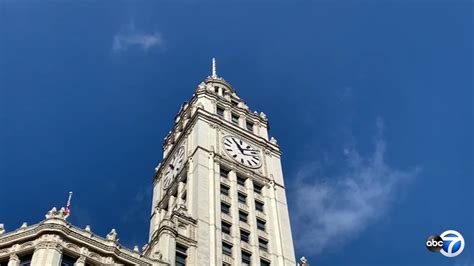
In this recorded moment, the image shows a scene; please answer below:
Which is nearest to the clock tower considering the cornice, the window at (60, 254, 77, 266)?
the cornice

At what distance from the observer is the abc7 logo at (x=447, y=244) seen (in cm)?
3142

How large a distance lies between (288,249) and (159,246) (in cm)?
1650

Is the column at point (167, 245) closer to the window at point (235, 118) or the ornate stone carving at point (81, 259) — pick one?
the ornate stone carving at point (81, 259)

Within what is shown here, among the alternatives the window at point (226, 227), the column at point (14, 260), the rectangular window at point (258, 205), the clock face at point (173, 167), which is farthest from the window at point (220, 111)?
the column at point (14, 260)

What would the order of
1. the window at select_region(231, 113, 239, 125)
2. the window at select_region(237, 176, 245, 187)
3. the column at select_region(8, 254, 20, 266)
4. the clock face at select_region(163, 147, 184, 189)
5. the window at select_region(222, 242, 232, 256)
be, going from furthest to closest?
the window at select_region(231, 113, 239, 125) < the clock face at select_region(163, 147, 184, 189) < the window at select_region(237, 176, 245, 187) < the window at select_region(222, 242, 232, 256) < the column at select_region(8, 254, 20, 266)

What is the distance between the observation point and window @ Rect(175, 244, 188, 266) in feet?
210

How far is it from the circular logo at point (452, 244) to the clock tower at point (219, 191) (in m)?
34.0

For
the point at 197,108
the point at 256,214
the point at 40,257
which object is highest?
the point at 197,108

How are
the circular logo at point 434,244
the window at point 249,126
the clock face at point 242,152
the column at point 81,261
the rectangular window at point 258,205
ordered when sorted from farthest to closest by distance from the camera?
the window at point 249,126 → the clock face at point 242,152 → the rectangular window at point 258,205 → the column at point 81,261 → the circular logo at point 434,244

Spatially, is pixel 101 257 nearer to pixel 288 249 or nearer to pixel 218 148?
pixel 288 249

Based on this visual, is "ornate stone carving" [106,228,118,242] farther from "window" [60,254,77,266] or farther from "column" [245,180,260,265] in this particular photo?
"column" [245,180,260,265]

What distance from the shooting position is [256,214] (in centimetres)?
7731

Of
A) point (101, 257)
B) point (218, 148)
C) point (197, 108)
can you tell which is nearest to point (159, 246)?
point (101, 257)

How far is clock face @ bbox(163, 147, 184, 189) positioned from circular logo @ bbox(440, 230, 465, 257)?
183 ft
